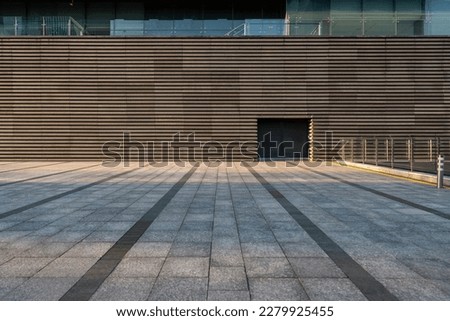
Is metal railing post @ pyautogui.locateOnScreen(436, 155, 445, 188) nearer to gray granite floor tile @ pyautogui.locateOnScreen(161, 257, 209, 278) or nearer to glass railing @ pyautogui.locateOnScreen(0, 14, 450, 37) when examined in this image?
gray granite floor tile @ pyautogui.locateOnScreen(161, 257, 209, 278)

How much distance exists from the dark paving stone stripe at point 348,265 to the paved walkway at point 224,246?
0.5 inches

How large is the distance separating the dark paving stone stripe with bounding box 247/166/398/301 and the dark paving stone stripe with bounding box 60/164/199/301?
2465 millimetres

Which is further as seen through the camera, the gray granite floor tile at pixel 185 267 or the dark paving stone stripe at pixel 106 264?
the gray granite floor tile at pixel 185 267

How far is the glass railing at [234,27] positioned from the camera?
19547 millimetres

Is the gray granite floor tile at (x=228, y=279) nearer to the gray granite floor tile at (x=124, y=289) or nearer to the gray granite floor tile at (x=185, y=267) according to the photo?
the gray granite floor tile at (x=185, y=267)

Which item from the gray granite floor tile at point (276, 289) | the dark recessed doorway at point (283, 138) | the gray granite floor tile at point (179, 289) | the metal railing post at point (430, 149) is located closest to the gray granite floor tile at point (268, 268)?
the gray granite floor tile at point (276, 289)

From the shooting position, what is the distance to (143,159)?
2022cm

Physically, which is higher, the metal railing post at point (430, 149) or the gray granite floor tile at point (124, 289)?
the metal railing post at point (430, 149)

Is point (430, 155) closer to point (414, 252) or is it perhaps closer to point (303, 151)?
point (303, 151)

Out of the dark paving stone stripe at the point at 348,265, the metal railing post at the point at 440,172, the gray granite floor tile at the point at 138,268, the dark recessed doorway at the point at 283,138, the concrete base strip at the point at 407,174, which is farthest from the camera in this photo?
the dark recessed doorway at the point at 283,138

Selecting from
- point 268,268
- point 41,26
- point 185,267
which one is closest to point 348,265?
point 268,268

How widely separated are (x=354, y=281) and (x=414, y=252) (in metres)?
1.36

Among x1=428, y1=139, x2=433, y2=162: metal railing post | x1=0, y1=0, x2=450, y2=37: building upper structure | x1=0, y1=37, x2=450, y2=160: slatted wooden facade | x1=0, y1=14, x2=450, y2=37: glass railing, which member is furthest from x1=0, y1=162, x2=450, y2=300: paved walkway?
x1=0, y1=0, x2=450, y2=37: building upper structure
